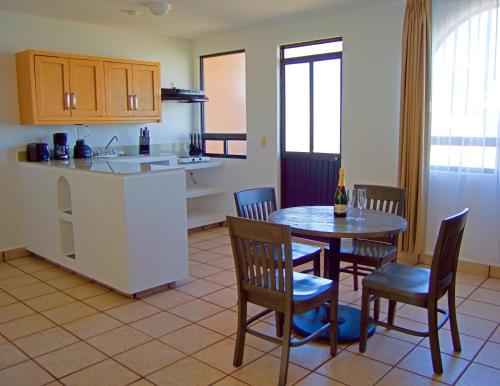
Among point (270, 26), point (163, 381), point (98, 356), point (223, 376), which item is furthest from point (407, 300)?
point (270, 26)

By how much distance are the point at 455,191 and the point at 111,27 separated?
4.04m

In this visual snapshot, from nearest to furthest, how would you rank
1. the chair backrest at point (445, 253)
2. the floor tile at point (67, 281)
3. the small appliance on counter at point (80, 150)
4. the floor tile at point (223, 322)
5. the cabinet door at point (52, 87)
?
the chair backrest at point (445, 253) → the floor tile at point (223, 322) → the floor tile at point (67, 281) → the cabinet door at point (52, 87) → the small appliance on counter at point (80, 150)

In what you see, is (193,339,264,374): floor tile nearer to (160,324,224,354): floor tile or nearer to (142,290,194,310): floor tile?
(160,324,224,354): floor tile

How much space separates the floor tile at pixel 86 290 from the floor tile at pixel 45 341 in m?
0.63

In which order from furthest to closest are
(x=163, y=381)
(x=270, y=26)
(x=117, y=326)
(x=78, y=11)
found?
(x=270, y=26) < (x=78, y=11) < (x=117, y=326) < (x=163, y=381)

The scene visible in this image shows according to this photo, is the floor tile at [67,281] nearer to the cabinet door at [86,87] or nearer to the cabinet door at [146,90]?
the cabinet door at [86,87]

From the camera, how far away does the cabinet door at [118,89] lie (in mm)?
5195

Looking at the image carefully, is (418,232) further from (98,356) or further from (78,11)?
(78,11)

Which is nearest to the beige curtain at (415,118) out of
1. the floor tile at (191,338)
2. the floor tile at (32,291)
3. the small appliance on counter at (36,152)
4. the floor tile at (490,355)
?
the floor tile at (490,355)

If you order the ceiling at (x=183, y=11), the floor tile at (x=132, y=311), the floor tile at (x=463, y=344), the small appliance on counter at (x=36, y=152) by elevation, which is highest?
the ceiling at (x=183, y=11)

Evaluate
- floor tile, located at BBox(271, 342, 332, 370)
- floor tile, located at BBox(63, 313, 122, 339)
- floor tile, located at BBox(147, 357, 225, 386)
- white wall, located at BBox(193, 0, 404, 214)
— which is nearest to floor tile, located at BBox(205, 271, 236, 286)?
floor tile, located at BBox(63, 313, 122, 339)

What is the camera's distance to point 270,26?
5410 mm

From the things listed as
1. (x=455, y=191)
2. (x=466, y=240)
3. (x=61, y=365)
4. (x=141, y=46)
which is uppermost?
(x=141, y=46)

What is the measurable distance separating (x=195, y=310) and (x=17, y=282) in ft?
5.82
